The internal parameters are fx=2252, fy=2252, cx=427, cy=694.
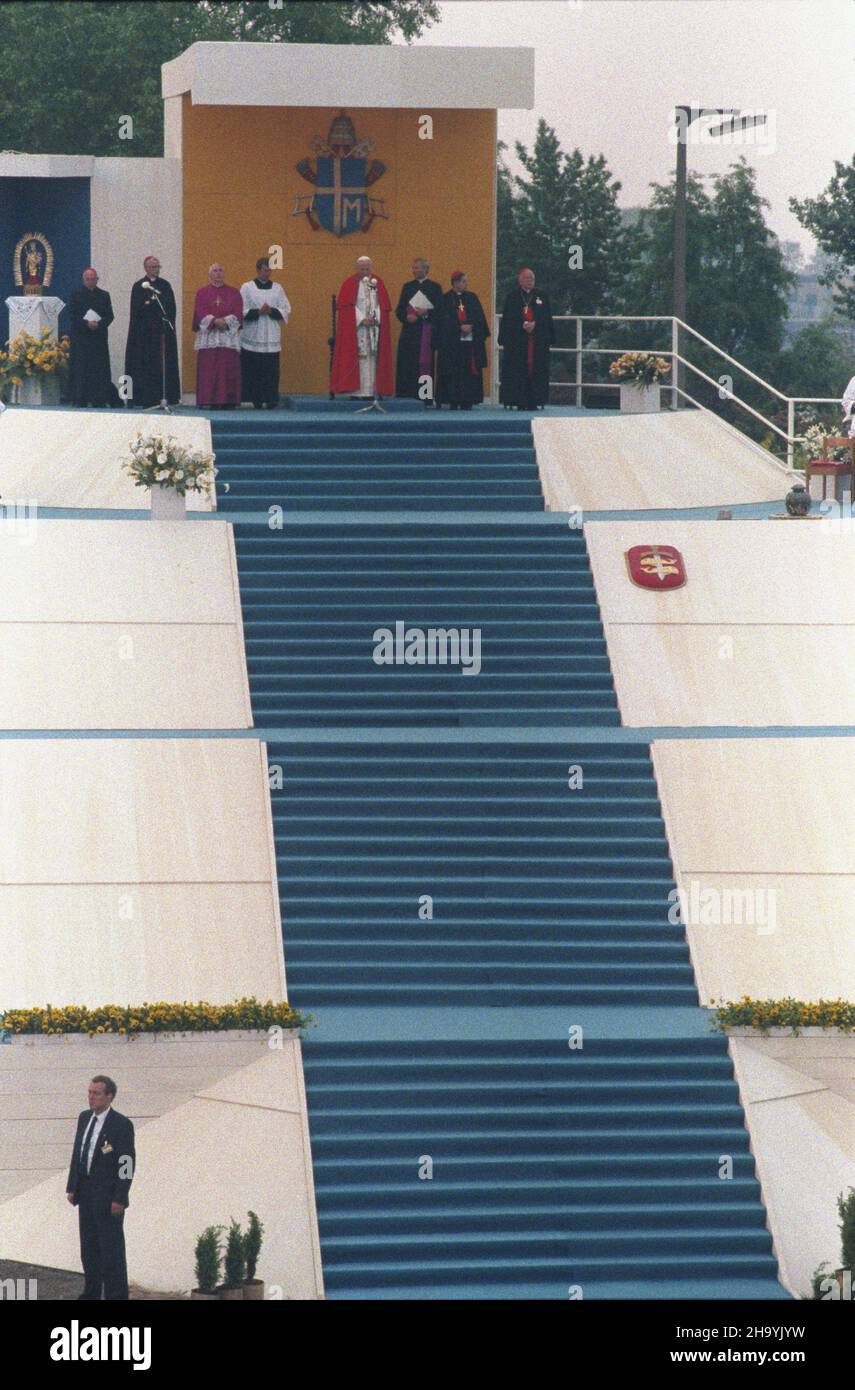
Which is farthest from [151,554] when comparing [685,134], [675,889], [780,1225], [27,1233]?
[685,134]

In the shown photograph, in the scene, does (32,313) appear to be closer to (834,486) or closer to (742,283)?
(834,486)

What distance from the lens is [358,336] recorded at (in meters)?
25.8

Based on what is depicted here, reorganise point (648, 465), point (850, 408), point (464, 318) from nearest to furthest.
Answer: point (648, 465) → point (850, 408) → point (464, 318)

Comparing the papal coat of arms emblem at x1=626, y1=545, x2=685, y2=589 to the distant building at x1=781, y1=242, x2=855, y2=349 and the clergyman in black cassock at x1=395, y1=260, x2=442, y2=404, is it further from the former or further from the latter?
the distant building at x1=781, y1=242, x2=855, y2=349

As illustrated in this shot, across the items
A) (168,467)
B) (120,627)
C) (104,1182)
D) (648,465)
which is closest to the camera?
(104,1182)

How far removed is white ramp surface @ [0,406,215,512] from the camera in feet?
76.5

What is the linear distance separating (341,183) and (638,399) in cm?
447

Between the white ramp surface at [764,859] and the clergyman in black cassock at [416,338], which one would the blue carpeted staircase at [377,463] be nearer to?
the clergyman in black cassock at [416,338]

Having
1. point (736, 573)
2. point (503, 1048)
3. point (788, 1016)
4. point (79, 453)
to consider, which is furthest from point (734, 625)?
point (79, 453)

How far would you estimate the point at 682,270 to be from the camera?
126ft

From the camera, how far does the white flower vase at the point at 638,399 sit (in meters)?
26.9

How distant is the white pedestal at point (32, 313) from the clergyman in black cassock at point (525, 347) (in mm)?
5518

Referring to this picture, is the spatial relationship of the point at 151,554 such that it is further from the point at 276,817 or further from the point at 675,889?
the point at 675,889

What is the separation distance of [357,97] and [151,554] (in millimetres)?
8122
